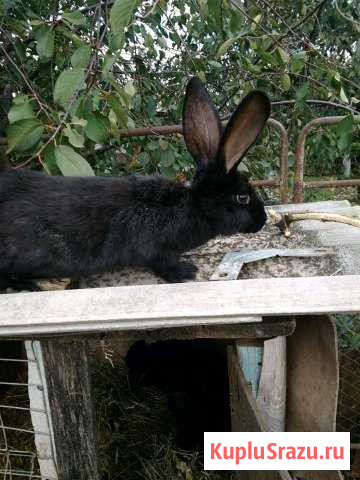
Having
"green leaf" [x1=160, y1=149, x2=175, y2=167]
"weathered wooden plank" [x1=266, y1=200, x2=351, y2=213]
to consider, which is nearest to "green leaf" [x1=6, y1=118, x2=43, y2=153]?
"green leaf" [x1=160, y1=149, x2=175, y2=167]

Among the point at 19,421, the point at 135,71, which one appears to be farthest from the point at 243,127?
the point at 19,421

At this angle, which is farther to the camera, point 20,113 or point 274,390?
point 274,390

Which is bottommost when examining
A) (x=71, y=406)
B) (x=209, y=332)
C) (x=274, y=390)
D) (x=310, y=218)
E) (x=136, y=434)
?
(x=136, y=434)

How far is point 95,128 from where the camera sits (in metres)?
1.29

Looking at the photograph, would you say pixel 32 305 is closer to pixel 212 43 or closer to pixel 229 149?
pixel 229 149

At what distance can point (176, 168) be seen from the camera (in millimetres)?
2053

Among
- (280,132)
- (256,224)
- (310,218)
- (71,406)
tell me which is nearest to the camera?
(71,406)

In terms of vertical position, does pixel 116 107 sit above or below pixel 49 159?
above

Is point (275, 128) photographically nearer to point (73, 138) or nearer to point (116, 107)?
point (116, 107)

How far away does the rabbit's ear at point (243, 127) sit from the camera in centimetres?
121

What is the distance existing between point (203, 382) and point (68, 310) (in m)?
1.16

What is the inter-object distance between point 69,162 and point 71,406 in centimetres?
61

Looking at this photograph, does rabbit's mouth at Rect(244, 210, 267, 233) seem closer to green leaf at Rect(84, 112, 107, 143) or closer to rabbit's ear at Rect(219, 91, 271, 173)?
rabbit's ear at Rect(219, 91, 271, 173)

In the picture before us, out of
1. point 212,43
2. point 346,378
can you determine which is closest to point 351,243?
point 346,378
